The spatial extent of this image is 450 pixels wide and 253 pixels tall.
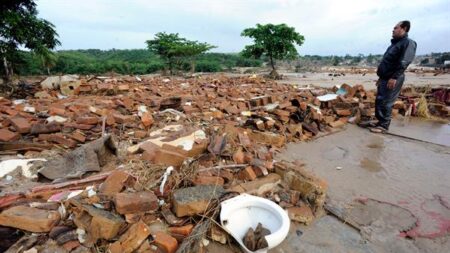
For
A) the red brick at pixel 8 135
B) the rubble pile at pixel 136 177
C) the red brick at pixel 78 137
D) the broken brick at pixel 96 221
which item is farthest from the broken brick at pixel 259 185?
the red brick at pixel 8 135

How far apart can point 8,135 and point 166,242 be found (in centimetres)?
269

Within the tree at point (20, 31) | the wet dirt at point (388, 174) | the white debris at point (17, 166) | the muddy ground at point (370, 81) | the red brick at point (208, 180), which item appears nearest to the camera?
the wet dirt at point (388, 174)

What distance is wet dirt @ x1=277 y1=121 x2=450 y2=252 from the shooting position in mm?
2080

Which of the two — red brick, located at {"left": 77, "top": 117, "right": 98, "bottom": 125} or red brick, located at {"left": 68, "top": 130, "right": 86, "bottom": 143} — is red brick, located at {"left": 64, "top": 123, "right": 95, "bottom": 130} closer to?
red brick, located at {"left": 77, "top": 117, "right": 98, "bottom": 125}

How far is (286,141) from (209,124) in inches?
50.4

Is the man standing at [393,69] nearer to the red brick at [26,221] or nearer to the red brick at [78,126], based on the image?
the red brick at [78,126]

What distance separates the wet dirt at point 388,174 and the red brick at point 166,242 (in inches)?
61.0

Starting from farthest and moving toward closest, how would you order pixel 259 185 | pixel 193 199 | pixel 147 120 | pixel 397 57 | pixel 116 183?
pixel 397 57 → pixel 147 120 → pixel 259 185 → pixel 116 183 → pixel 193 199

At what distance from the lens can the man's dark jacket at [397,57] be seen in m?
3.93

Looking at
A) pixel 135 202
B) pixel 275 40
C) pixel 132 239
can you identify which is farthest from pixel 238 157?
pixel 275 40

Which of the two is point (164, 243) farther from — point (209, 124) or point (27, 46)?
point (27, 46)

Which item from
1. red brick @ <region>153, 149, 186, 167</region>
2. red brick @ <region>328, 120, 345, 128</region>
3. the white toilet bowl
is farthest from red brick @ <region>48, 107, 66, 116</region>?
red brick @ <region>328, 120, 345, 128</region>

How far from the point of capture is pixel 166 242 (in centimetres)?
171

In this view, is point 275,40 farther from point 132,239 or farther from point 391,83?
point 132,239
